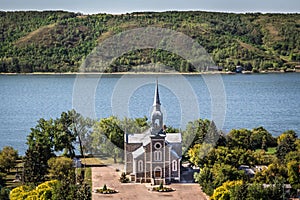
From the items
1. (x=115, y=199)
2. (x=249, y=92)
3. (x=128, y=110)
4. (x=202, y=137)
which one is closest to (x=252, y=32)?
(x=249, y=92)

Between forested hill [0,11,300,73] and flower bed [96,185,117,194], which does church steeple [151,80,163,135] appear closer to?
flower bed [96,185,117,194]

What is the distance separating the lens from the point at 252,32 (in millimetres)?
120062

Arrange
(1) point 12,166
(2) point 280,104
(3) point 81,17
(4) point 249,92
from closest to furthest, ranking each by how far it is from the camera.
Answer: (1) point 12,166 < (2) point 280,104 < (4) point 249,92 < (3) point 81,17

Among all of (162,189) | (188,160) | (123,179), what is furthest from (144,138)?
(162,189)

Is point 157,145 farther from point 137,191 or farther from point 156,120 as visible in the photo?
point 137,191

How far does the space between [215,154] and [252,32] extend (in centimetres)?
9189

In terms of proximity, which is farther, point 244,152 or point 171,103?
point 171,103

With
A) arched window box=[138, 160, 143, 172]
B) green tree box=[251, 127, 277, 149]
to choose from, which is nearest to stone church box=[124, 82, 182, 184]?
arched window box=[138, 160, 143, 172]

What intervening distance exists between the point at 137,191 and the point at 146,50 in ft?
217

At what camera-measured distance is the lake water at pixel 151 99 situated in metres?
52.2

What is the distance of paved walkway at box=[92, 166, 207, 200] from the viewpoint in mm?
27781

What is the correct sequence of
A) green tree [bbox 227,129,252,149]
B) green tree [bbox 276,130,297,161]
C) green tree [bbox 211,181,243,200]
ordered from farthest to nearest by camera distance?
green tree [bbox 227,129,252,149] → green tree [bbox 276,130,297,161] → green tree [bbox 211,181,243,200]

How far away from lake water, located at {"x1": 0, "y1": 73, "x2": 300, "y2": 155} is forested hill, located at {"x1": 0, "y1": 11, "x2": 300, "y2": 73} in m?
2.13

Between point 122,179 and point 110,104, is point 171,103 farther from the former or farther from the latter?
point 122,179
